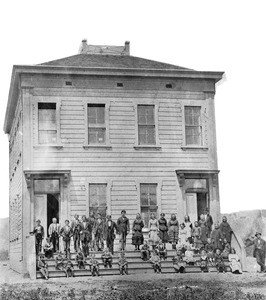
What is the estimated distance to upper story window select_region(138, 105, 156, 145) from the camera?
2462 cm

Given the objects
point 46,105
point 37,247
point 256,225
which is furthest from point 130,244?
point 256,225

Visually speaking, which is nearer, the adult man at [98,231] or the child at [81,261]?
the child at [81,261]

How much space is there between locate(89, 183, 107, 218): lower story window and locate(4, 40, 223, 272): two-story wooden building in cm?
4

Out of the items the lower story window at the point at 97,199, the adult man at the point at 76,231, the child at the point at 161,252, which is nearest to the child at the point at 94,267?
A: the adult man at the point at 76,231

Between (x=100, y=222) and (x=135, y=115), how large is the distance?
15.5ft

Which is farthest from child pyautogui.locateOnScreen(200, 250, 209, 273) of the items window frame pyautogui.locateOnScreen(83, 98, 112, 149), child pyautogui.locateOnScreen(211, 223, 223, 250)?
window frame pyautogui.locateOnScreen(83, 98, 112, 149)

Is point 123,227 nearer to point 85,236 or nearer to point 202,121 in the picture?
point 85,236

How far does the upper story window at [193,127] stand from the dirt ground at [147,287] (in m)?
6.83

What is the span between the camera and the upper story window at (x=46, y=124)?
23.8m

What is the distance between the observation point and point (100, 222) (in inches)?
869

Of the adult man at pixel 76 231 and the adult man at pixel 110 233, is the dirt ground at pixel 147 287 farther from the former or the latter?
the adult man at pixel 110 233

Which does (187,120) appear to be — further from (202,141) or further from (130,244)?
(130,244)

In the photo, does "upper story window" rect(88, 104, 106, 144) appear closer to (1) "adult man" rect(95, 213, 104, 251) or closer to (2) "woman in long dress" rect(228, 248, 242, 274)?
(1) "adult man" rect(95, 213, 104, 251)

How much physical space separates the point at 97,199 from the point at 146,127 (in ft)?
11.2
